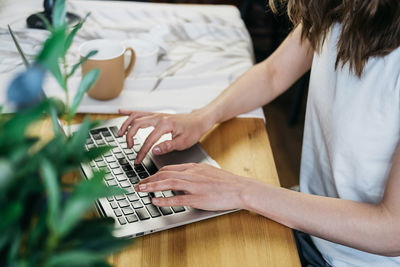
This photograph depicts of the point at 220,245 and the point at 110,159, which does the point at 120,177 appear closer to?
the point at 110,159

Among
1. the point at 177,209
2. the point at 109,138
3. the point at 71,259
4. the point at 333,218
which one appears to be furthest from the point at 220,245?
the point at 71,259

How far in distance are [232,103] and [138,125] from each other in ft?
0.71

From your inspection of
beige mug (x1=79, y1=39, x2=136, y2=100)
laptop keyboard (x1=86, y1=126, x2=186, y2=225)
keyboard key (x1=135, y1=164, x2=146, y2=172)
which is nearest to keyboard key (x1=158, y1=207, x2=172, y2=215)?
laptop keyboard (x1=86, y1=126, x2=186, y2=225)

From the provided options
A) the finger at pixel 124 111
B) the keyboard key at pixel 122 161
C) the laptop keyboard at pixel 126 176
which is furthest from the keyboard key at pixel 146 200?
the finger at pixel 124 111

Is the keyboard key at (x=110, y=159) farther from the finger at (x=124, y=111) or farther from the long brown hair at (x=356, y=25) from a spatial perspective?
the long brown hair at (x=356, y=25)

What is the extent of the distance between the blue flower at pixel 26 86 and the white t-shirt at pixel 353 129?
0.65 metres

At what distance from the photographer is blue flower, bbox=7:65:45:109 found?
0.92 feet

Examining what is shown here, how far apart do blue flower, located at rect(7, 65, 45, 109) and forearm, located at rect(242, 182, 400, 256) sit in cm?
49

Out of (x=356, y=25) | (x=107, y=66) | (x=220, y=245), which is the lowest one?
(x=220, y=245)

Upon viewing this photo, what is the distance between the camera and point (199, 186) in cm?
72

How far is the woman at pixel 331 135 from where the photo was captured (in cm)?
72

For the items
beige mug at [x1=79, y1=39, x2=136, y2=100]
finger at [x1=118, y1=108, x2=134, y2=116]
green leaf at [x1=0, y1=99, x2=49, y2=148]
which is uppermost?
green leaf at [x1=0, y1=99, x2=49, y2=148]

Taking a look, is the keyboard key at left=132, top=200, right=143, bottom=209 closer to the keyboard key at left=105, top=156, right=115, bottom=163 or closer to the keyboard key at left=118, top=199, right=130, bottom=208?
the keyboard key at left=118, top=199, right=130, bottom=208

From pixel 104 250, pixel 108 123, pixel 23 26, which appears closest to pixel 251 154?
pixel 108 123
